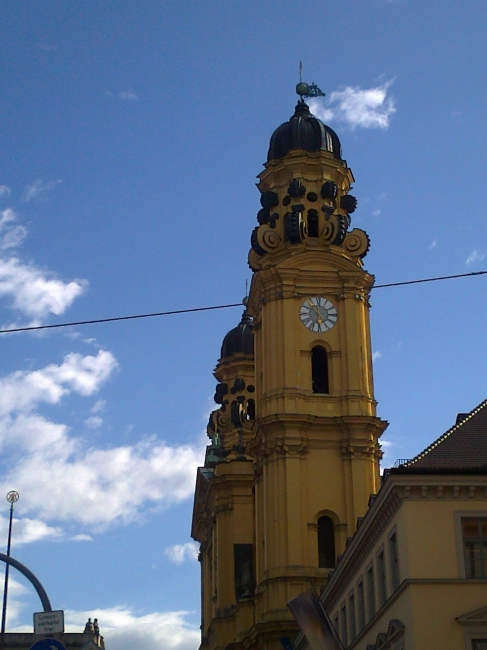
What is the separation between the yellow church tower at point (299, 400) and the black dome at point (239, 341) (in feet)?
48.8

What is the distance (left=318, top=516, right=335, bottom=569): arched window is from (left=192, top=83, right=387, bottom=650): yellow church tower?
5 centimetres

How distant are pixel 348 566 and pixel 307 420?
17830 millimetres

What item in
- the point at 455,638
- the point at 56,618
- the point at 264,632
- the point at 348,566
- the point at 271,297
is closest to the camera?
the point at 56,618

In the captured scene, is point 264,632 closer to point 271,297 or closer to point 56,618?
point 271,297

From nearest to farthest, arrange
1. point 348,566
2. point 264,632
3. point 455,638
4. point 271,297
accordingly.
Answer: point 455,638
point 348,566
point 264,632
point 271,297

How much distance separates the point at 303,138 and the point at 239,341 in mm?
21101

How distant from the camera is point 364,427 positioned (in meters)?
55.4

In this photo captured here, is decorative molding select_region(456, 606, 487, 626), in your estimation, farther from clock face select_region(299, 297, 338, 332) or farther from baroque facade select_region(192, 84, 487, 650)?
clock face select_region(299, 297, 338, 332)

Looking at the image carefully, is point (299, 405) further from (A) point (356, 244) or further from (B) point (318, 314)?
(A) point (356, 244)

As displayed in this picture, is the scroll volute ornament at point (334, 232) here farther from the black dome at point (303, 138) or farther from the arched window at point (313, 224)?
the black dome at point (303, 138)

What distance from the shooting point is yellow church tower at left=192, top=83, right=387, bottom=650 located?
53.6 m

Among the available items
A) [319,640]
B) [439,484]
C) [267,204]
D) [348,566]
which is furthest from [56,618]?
[267,204]

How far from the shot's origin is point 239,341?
80.8 meters

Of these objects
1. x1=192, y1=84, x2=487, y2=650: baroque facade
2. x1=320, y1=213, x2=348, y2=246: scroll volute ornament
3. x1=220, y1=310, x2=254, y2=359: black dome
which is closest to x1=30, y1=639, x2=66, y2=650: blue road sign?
x1=192, y1=84, x2=487, y2=650: baroque facade
